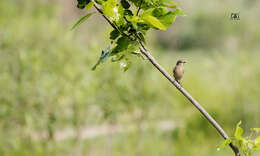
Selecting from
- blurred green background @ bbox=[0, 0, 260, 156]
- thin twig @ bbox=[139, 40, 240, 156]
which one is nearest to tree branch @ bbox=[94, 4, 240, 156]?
thin twig @ bbox=[139, 40, 240, 156]

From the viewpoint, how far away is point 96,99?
220 inches

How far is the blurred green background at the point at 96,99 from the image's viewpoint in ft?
15.9

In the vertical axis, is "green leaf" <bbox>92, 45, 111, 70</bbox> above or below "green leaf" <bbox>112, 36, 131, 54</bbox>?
below

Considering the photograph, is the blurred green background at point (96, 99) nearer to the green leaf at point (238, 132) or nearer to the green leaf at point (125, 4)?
the green leaf at point (238, 132)

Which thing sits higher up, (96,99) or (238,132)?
(238,132)

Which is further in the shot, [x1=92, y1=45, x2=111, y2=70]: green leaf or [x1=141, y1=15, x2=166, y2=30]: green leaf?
[x1=92, y1=45, x2=111, y2=70]: green leaf

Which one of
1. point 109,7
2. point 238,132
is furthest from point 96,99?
point 109,7

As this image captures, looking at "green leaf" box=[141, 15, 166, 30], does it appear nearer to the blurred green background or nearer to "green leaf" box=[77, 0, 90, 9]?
"green leaf" box=[77, 0, 90, 9]

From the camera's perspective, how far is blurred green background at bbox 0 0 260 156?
4852mm

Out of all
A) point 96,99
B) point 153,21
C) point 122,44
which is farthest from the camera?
point 96,99

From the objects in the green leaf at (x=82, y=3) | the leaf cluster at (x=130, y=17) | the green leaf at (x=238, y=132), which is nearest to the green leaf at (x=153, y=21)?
the leaf cluster at (x=130, y=17)

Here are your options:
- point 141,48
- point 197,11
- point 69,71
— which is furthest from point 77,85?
point 197,11

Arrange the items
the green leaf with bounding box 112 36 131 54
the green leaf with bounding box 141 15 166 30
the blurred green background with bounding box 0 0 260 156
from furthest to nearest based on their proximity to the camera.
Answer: the blurred green background with bounding box 0 0 260 156 < the green leaf with bounding box 112 36 131 54 < the green leaf with bounding box 141 15 166 30

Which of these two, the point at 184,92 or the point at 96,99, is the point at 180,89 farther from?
the point at 96,99
